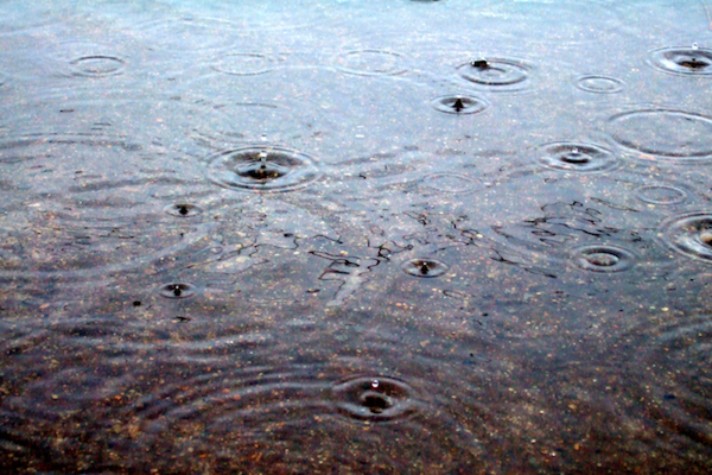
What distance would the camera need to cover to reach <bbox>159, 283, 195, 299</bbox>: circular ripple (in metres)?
4.64

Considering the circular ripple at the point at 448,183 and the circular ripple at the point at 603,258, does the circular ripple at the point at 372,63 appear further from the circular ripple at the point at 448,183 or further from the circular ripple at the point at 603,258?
the circular ripple at the point at 603,258

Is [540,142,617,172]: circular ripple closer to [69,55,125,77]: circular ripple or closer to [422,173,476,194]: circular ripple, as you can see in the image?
[422,173,476,194]: circular ripple

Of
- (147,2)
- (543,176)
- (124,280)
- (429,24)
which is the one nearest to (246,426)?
(124,280)

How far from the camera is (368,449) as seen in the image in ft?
12.0

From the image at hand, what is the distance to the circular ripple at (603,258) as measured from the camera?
4957mm

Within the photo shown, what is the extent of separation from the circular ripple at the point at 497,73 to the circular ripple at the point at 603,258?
230cm

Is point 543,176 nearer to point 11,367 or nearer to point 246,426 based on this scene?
point 246,426

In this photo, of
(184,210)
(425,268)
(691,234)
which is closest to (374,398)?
(425,268)

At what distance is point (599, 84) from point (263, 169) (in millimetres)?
2848

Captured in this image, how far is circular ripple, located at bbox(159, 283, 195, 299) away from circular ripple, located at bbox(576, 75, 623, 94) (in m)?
3.74

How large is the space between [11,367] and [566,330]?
8.14ft

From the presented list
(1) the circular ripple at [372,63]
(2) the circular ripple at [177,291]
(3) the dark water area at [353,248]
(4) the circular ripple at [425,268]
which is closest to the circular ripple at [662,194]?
(3) the dark water area at [353,248]

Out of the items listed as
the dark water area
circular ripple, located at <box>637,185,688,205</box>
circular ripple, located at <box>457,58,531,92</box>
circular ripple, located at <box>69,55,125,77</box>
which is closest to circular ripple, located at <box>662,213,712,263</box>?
the dark water area

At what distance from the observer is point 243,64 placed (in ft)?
24.5
